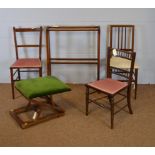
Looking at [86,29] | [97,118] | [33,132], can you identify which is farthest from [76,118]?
[86,29]

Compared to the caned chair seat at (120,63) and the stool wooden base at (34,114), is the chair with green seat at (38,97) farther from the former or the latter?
the caned chair seat at (120,63)

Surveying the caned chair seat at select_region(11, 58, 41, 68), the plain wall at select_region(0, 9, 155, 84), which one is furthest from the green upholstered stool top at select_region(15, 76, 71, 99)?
the plain wall at select_region(0, 9, 155, 84)

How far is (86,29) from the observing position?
11.4ft

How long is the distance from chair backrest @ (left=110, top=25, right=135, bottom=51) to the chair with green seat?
1199mm

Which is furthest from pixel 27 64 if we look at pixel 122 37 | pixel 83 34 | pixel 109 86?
pixel 122 37

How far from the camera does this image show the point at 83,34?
3.62 m

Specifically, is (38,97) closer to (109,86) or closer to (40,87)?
(40,87)

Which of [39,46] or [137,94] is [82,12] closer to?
[39,46]

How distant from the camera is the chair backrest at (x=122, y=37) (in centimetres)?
352

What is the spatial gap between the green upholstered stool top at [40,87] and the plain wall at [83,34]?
3.22 ft

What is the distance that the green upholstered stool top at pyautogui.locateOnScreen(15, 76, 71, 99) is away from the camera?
2.55m

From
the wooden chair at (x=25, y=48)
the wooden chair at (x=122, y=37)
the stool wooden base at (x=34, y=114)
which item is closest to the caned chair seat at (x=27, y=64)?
the wooden chair at (x=25, y=48)

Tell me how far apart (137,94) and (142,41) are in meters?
0.77
